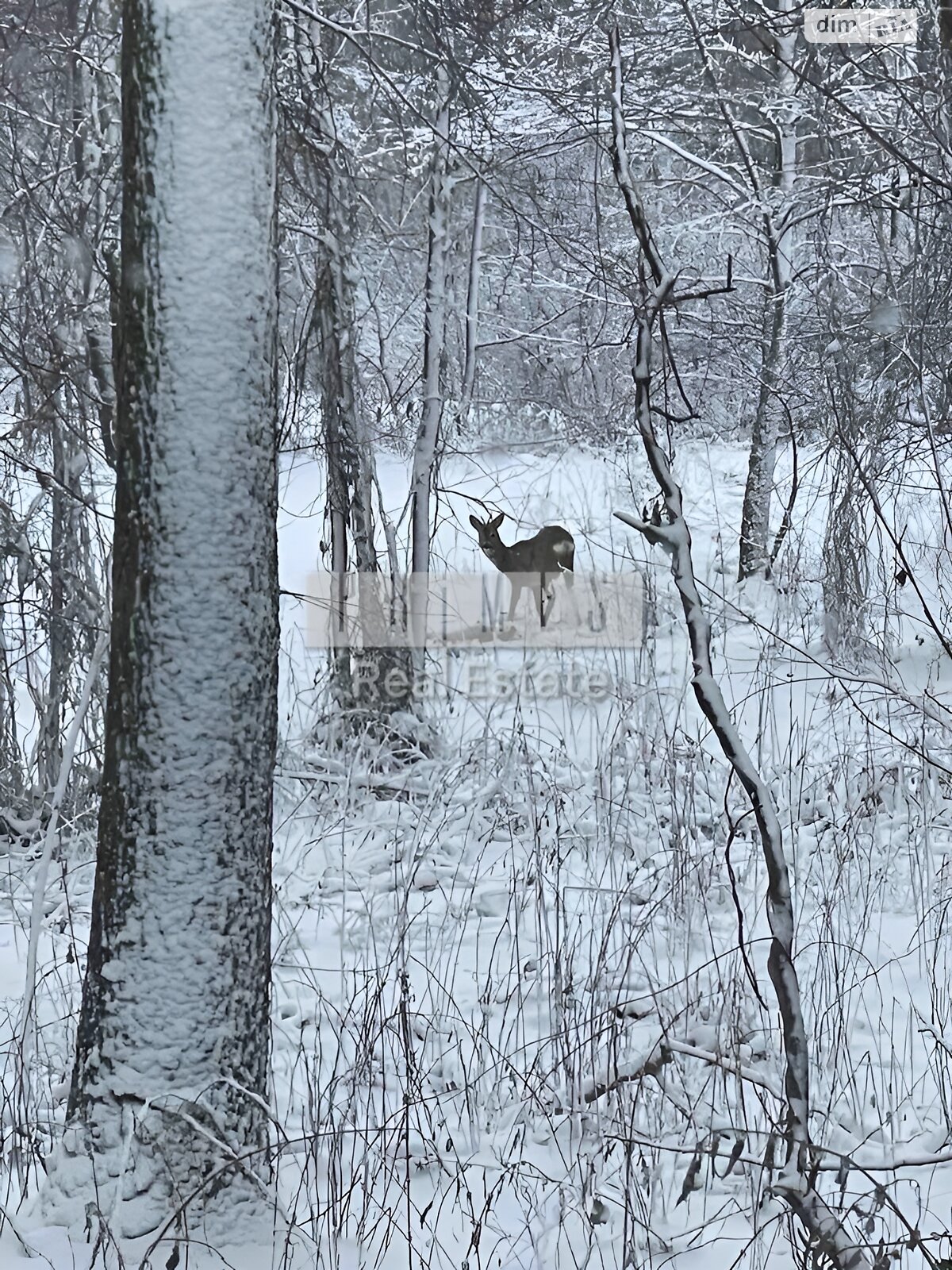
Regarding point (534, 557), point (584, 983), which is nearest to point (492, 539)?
point (534, 557)

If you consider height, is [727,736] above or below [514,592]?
below

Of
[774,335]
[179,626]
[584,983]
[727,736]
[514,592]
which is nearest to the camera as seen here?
[727,736]

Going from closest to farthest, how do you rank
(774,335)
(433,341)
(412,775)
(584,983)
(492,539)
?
1. (584,983)
2. (412,775)
3. (433,341)
4. (492,539)
5. (774,335)

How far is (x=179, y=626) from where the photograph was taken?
7.76 feet

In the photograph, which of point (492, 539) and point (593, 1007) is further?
point (492, 539)

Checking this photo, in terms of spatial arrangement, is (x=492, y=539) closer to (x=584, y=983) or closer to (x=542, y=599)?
(x=542, y=599)

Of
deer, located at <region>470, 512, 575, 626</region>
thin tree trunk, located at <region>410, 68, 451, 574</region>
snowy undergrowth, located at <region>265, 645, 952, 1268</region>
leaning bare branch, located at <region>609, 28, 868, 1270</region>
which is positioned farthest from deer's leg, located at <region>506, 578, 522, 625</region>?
leaning bare branch, located at <region>609, 28, 868, 1270</region>

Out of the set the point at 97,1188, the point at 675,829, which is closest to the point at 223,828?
the point at 97,1188

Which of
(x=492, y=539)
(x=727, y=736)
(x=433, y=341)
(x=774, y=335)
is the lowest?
(x=727, y=736)

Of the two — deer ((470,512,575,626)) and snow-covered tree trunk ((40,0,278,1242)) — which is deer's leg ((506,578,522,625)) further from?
snow-covered tree trunk ((40,0,278,1242))

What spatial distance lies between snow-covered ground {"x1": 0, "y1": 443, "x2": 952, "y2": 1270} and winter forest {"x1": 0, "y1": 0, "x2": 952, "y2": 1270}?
0.03m

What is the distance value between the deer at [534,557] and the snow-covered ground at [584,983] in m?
0.77

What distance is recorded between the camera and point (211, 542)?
7.77 ft

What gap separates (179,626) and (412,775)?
11.7 ft
